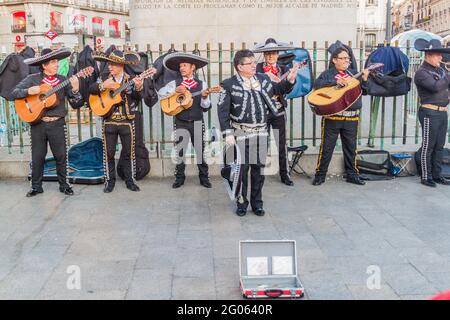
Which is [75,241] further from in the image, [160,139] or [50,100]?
[160,139]

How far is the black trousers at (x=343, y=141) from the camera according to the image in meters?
8.52

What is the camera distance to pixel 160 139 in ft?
33.8

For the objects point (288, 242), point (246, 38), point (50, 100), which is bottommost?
point (288, 242)

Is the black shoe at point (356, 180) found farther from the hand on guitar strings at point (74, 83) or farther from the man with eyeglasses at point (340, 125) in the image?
the hand on guitar strings at point (74, 83)

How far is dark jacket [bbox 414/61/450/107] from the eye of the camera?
326 inches

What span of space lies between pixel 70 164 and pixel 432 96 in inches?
213

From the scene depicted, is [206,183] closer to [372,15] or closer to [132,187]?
[132,187]

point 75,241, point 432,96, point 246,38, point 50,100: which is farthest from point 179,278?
point 246,38

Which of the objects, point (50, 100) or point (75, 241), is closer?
point (75, 241)

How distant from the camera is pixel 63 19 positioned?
61.1 meters

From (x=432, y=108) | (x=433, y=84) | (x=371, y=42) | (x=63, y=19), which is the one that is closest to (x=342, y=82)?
(x=433, y=84)

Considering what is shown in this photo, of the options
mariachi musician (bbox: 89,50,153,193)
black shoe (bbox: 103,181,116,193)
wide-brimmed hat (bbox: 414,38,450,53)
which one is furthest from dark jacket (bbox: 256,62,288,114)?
black shoe (bbox: 103,181,116,193)
